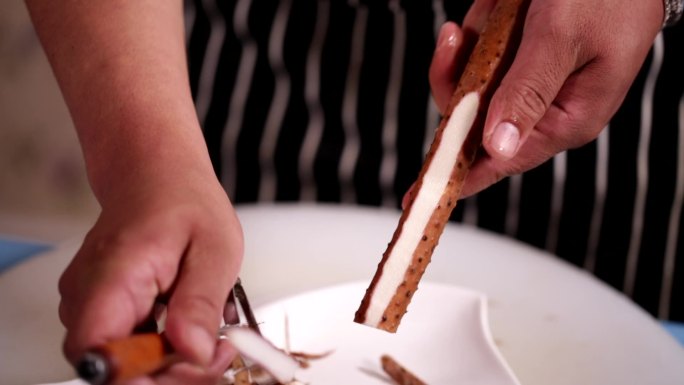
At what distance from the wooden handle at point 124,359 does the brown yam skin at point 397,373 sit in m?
0.22

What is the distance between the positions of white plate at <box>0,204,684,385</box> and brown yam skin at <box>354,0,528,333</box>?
15 centimetres

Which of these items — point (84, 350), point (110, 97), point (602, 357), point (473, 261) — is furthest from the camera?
point (473, 261)

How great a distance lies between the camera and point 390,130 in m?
0.79

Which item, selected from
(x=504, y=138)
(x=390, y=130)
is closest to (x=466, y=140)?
(x=504, y=138)

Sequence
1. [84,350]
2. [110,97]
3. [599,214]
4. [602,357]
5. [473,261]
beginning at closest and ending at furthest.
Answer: [84,350], [110,97], [602,357], [473,261], [599,214]

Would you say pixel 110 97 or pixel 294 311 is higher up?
pixel 110 97

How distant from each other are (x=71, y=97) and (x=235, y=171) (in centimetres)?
42

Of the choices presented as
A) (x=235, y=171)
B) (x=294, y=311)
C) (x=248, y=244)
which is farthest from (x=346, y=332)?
(x=235, y=171)

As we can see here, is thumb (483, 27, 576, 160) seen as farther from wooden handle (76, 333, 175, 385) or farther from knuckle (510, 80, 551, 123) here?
wooden handle (76, 333, 175, 385)

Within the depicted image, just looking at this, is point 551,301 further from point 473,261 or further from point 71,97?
point 71,97

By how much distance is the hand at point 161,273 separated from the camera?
263 mm

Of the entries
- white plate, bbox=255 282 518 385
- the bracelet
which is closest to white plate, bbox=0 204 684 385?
white plate, bbox=255 282 518 385

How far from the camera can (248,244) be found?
636 millimetres

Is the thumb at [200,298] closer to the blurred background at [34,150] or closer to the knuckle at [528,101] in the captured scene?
the knuckle at [528,101]
